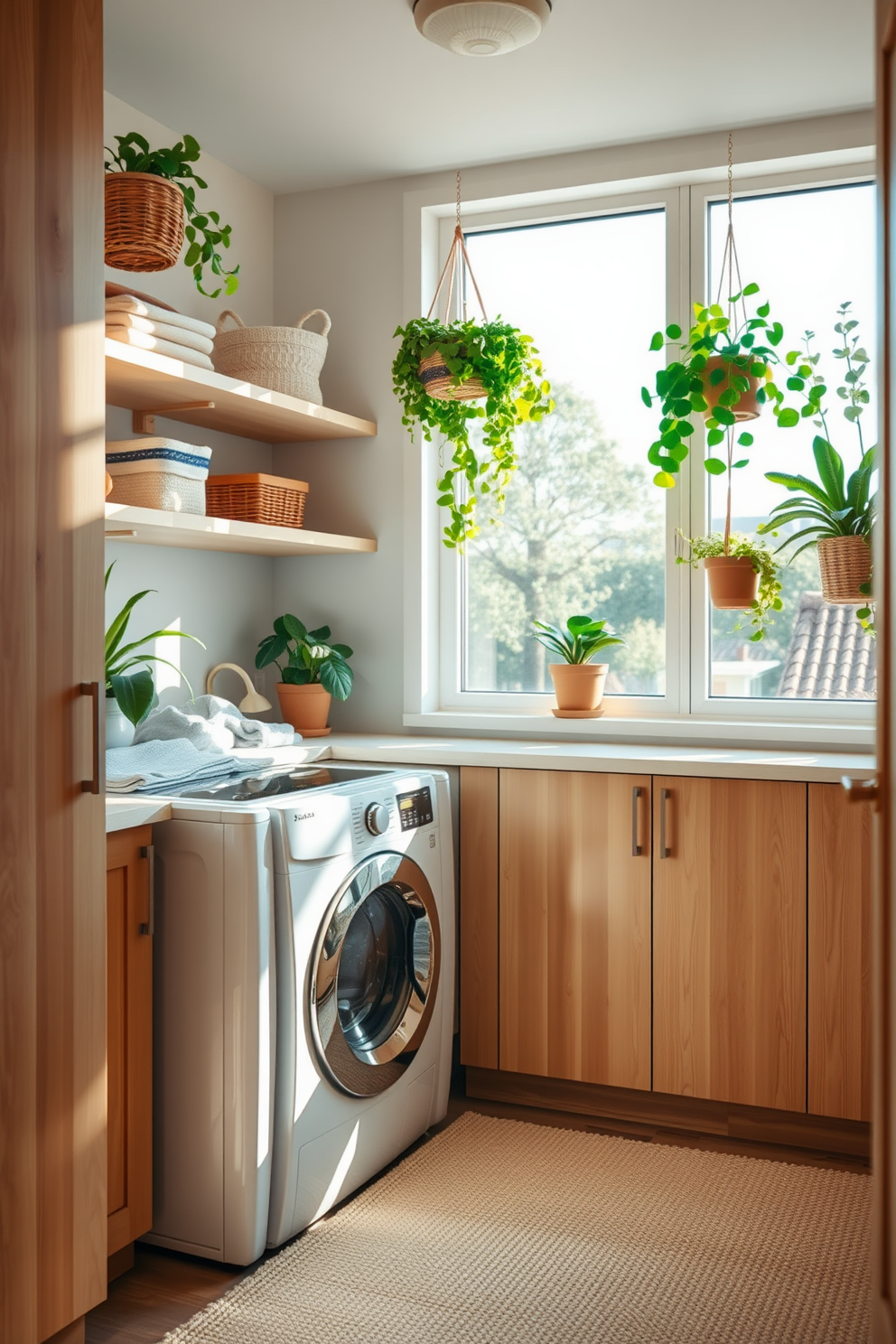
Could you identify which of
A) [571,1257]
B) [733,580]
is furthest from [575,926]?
[733,580]

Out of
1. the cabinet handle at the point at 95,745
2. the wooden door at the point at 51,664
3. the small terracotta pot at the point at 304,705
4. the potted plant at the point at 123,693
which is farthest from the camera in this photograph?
the small terracotta pot at the point at 304,705

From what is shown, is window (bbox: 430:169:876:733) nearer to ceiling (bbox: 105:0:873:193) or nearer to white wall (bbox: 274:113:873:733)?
white wall (bbox: 274:113:873:733)

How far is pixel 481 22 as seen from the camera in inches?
92.5

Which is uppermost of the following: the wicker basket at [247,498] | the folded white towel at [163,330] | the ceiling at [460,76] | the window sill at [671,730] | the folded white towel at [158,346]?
the ceiling at [460,76]

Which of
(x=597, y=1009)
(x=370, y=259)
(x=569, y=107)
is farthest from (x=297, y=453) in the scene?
(x=597, y=1009)

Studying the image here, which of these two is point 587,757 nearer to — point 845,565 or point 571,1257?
point 845,565

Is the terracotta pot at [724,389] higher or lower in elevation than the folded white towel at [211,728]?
higher

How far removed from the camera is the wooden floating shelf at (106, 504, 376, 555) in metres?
2.46

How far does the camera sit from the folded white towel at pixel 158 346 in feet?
7.86

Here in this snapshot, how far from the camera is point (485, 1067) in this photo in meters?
2.90

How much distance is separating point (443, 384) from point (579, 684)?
87 centimetres

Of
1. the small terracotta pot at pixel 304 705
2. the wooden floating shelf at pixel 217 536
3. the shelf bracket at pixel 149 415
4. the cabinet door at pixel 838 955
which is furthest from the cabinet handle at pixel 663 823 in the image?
the shelf bracket at pixel 149 415

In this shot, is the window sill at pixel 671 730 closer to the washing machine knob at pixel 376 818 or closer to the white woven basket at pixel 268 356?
the washing machine knob at pixel 376 818

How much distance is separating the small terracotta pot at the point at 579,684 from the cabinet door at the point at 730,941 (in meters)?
0.48
